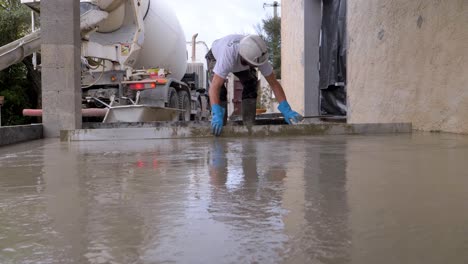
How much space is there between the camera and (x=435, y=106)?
16.0 ft

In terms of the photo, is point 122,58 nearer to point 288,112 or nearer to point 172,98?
point 172,98

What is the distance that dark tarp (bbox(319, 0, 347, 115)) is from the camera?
25.5 feet

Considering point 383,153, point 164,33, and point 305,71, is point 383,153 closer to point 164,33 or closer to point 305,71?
point 305,71

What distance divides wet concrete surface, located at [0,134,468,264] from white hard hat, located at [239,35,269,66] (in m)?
2.41

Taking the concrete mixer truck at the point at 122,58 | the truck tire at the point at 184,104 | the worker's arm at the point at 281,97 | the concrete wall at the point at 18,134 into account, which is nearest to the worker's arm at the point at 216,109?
the worker's arm at the point at 281,97

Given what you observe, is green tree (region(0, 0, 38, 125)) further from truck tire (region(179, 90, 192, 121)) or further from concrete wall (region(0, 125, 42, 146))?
concrete wall (region(0, 125, 42, 146))

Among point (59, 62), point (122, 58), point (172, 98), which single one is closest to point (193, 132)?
point (59, 62)

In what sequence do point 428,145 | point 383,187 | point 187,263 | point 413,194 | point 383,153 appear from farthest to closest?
point 428,145
point 383,153
point 383,187
point 413,194
point 187,263

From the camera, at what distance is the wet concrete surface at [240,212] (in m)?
1.11

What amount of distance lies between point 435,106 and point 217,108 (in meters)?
2.45

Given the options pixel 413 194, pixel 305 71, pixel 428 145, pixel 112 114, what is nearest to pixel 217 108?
pixel 428 145

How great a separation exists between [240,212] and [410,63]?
14.8ft

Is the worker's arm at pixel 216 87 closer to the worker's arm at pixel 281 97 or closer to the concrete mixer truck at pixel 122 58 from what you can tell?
the worker's arm at pixel 281 97

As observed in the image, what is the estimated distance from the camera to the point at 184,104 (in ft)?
33.2
